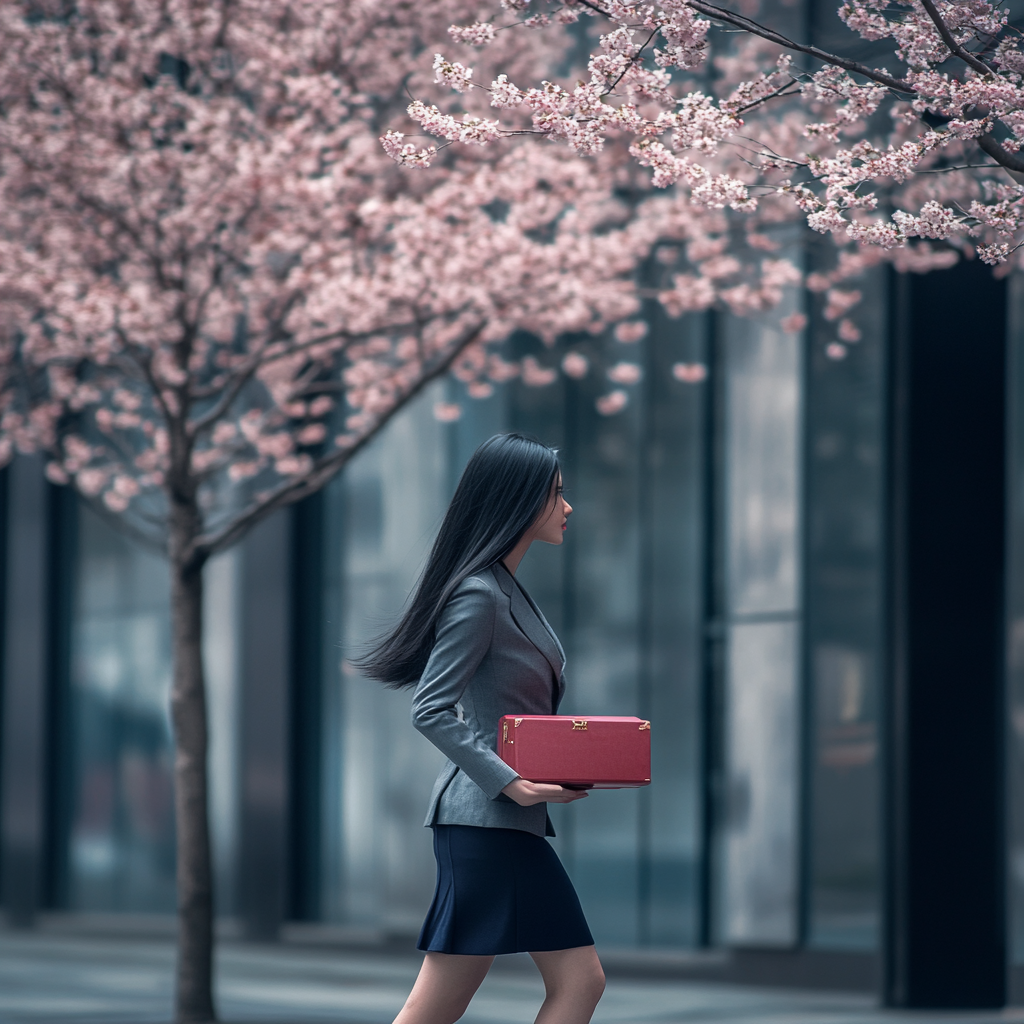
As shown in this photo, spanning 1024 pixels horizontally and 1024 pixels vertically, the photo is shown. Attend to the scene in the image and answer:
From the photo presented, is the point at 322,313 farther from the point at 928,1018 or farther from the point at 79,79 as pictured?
the point at 928,1018

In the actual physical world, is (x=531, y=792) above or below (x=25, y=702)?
above

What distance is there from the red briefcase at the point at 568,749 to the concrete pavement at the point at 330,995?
536cm

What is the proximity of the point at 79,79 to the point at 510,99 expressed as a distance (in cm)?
472

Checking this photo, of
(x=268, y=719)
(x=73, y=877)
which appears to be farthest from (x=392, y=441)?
(x=73, y=877)

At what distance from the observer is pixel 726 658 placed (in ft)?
35.9

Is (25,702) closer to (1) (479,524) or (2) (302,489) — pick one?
(2) (302,489)

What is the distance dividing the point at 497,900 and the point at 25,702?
14.9 metres

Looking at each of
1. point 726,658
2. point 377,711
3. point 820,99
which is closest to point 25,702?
point 377,711

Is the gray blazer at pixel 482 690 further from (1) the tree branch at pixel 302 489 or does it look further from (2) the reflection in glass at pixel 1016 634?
(2) the reflection in glass at pixel 1016 634

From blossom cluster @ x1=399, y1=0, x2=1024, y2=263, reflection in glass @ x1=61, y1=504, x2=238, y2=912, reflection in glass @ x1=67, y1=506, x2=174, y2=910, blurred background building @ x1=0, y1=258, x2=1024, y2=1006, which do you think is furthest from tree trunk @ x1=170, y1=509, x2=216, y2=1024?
reflection in glass @ x1=67, y1=506, x2=174, y2=910

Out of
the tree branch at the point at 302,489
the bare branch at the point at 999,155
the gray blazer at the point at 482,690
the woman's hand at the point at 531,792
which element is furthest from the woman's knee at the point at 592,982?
the tree branch at the point at 302,489

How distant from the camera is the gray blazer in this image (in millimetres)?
3988

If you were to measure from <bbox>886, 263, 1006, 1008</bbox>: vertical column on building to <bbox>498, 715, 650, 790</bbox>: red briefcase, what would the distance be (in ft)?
18.1

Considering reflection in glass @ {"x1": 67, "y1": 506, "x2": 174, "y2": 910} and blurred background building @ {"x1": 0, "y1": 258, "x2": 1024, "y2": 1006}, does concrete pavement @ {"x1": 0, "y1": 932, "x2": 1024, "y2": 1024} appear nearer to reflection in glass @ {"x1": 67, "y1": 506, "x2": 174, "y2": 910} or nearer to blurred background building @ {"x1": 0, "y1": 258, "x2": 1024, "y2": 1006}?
blurred background building @ {"x1": 0, "y1": 258, "x2": 1024, "y2": 1006}
